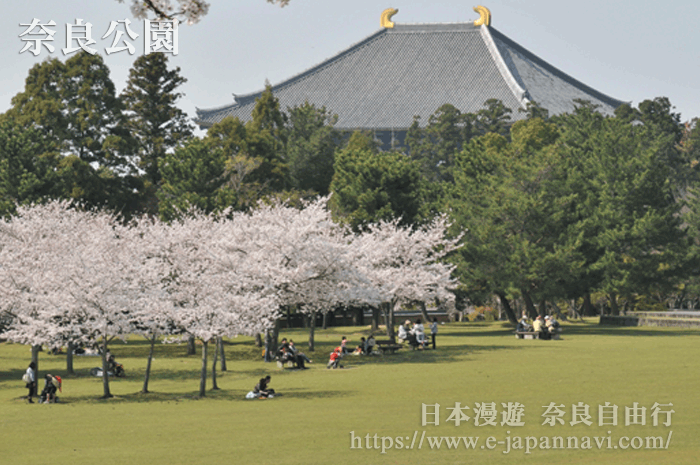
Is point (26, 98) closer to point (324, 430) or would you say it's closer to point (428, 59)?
point (324, 430)

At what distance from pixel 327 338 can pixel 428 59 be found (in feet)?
305

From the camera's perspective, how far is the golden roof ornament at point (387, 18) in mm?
137200

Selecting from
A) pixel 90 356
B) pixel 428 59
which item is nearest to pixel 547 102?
pixel 428 59

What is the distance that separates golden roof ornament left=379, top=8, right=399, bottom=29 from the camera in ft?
450

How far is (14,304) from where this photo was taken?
93.9ft

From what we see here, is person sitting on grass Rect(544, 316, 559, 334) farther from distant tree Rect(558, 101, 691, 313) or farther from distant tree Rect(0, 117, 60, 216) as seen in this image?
distant tree Rect(0, 117, 60, 216)

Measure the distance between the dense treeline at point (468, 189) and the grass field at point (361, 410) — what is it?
17.1 metres

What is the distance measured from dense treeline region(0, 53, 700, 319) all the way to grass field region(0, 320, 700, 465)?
17.1 meters

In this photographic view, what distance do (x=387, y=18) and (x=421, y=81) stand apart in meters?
15.1

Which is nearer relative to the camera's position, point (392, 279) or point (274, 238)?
point (274, 238)

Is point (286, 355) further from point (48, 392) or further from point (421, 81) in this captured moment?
point (421, 81)

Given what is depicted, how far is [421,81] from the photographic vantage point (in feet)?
427

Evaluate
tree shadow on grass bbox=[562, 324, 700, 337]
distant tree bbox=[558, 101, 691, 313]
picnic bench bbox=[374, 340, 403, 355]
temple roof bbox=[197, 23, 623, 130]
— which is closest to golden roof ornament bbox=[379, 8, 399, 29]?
temple roof bbox=[197, 23, 623, 130]

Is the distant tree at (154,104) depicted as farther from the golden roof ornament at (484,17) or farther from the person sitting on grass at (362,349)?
the golden roof ornament at (484,17)
